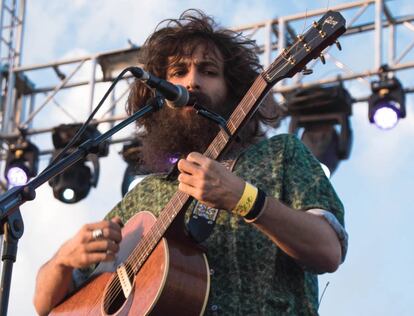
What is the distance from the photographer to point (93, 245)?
346 cm

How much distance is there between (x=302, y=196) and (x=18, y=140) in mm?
5292

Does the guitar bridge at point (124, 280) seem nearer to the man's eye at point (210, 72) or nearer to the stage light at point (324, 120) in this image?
the man's eye at point (210, 72)

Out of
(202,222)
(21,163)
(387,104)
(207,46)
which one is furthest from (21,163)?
(202,222)

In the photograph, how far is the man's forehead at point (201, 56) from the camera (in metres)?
3.79

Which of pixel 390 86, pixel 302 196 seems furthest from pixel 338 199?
pixel 390 86

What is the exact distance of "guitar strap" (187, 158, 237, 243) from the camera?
3.28 metres

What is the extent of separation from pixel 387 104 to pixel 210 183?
388 centimetres

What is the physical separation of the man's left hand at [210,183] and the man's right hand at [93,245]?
53 cm

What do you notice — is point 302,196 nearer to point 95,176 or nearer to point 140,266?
point 140,266

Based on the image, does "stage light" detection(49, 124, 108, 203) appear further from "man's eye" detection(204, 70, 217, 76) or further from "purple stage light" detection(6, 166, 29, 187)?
"man's eye" detection(204, 70, 217, 76)

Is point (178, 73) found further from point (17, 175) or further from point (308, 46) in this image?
point (17, 175)

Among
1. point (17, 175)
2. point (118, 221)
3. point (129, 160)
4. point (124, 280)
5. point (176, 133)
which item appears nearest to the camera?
point (124, 280)

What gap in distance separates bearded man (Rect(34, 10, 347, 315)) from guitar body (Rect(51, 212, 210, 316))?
0.26ft

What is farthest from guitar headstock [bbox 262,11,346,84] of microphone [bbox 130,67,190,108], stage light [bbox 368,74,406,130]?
stage light [bbox 368,74,406,130]
